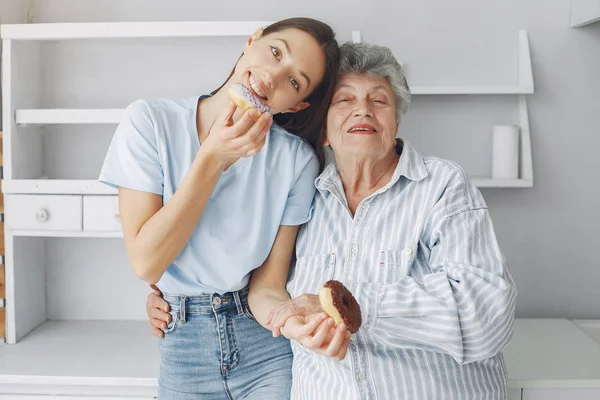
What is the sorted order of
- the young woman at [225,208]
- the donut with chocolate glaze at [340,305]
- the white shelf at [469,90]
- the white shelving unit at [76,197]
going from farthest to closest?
the white shelf at [469,90] < the white shelving unit at [76,197] < the young woman at [225,208] < the donut with chocolate glaze at [340,305]

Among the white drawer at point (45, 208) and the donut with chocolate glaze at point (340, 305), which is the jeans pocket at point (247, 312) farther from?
the white drawer at point (45, 208)

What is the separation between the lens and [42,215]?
201 cm

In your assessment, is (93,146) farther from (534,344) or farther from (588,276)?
(588,276)

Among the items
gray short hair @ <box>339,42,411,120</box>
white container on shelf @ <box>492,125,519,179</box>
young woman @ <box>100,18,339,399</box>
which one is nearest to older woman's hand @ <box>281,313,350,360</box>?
young woman @ <box>100,18,339,399</box>

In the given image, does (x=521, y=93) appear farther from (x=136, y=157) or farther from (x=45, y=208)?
(x=45, y=208)

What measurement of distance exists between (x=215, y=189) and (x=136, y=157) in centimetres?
19

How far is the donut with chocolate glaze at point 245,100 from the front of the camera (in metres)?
1.36

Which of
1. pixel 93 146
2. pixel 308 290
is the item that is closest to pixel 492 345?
pixel 308 290

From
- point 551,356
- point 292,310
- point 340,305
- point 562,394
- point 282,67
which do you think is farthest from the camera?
point 551,356

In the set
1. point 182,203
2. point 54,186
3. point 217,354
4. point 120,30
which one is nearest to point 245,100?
point 182,203

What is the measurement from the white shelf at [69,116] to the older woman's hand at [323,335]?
3.30 feet

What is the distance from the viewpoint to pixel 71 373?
6.03 ft

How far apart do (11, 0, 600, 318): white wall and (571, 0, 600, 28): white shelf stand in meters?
Result: 0.03

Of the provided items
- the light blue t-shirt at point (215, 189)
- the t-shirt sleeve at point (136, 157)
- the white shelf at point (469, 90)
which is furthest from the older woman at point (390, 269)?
the white shelf at point (469, 90)
